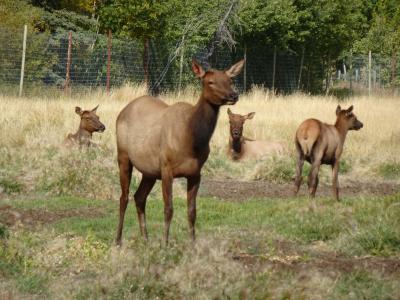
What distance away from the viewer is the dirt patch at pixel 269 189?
14.5 metres

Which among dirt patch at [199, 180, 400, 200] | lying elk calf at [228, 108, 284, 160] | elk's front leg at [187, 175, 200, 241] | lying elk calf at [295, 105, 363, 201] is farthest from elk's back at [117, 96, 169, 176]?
lying elk calf at [228, 108, 284, 160]

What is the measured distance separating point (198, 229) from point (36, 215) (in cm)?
227

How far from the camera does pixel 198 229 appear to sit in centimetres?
1045

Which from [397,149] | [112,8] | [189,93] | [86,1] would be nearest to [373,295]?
[397,149]

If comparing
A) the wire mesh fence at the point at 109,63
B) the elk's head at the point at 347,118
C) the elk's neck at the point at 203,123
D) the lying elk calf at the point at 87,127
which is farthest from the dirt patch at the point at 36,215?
the wire mesh fence at the point at 109,63

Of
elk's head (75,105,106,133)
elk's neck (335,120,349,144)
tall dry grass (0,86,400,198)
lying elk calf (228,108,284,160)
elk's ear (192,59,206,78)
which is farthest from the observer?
lying elk calf (228,108,284,160)

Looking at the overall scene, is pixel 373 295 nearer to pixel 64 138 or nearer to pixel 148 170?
pixel 148 170

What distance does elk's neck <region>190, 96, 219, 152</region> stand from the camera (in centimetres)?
870

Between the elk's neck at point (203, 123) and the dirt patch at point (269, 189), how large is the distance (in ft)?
17.5

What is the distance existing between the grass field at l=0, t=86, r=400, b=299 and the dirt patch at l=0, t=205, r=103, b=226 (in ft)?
0.08

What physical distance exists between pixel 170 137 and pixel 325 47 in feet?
107

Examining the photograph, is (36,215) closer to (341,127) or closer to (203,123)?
(203,123)

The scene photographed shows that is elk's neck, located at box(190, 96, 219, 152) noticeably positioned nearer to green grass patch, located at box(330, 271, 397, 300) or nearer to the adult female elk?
the adult female elk

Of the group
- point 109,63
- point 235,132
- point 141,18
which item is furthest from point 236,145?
point 141,18
